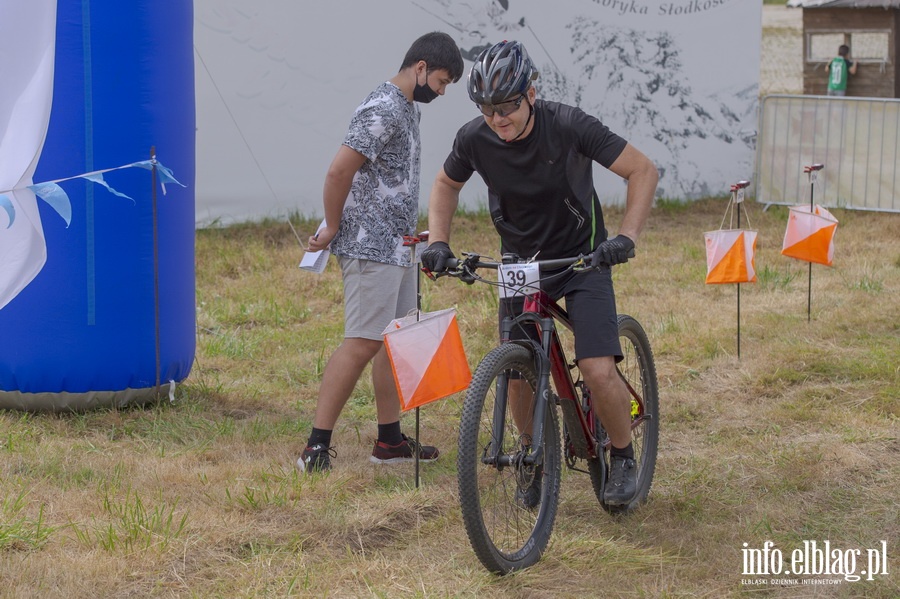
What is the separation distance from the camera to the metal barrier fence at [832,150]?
1140cm

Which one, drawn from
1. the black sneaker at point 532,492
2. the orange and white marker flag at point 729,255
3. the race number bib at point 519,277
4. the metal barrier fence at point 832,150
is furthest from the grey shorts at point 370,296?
the metal barrier fence at point 832,150

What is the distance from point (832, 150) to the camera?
11.6m

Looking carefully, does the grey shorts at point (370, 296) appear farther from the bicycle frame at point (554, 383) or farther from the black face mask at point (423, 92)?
the bicycle frame at point (554, 383)

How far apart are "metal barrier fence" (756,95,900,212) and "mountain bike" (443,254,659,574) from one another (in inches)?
324

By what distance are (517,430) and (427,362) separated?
1.29 feet

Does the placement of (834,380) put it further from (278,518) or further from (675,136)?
(675,136)

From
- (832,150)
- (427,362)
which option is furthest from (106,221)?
(832,150)

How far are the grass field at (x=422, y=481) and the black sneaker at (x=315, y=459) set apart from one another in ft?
0.23

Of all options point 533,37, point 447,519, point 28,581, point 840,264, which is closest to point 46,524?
point 28,581

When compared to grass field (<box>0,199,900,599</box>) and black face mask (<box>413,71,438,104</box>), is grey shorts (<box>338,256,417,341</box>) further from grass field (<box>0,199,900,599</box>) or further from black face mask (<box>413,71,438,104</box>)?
black face mask (<box>413,71,438,104</box>)

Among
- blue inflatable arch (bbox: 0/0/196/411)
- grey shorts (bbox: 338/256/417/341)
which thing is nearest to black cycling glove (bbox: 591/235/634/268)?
grey shorts (bbox: 338/256/417/341)

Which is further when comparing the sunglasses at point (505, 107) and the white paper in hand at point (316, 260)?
the white paper in hand at point (316, 260)

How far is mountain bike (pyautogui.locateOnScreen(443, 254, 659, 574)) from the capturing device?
3574 millimetres

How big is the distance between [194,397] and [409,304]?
157 cm
